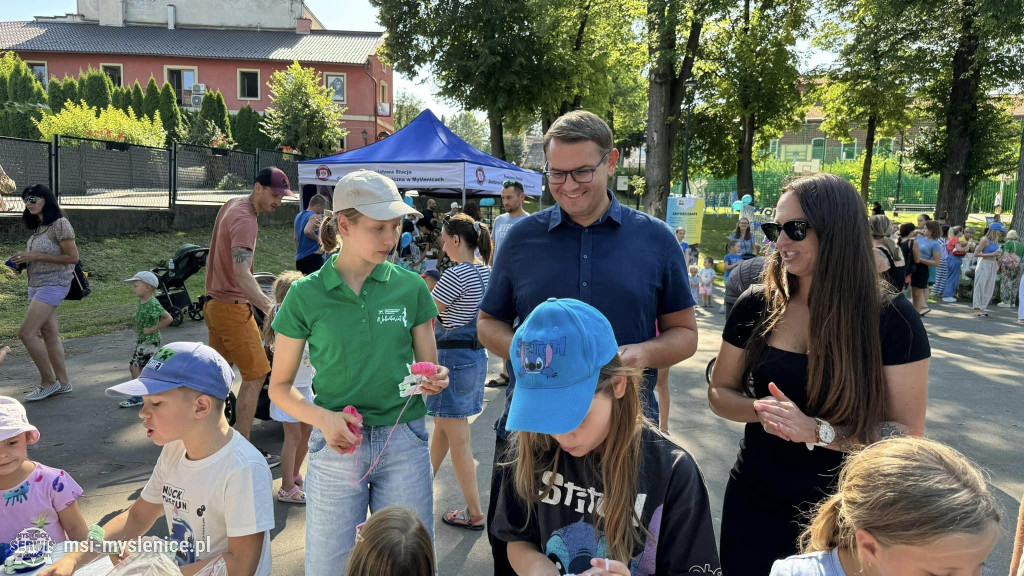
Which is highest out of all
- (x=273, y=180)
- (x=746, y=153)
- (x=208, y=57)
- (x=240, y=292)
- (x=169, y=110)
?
(x=208, y=57)

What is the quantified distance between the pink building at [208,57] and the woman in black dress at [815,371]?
149ft

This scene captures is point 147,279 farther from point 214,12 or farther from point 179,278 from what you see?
point 214,12

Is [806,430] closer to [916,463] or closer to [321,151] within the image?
[916,463]

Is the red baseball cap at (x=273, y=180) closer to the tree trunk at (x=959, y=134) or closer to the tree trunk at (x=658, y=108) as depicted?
the tree trunk at (x=658, y=108)

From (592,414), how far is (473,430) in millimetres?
4531

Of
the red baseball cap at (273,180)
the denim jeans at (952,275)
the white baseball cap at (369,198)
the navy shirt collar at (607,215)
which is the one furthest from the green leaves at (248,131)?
the navy shirt collar at (607,215)

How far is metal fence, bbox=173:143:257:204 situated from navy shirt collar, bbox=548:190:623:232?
1712cm

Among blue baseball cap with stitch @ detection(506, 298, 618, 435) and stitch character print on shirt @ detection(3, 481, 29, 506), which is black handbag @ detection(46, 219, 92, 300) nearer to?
stitch character print on shirt @ detection(3, 481, 29, 506)

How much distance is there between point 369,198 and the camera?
266 cm

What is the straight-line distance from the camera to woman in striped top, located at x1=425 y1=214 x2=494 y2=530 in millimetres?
4184

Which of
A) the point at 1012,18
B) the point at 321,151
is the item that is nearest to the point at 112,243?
the point at 321,151

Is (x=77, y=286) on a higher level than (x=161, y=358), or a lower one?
lower

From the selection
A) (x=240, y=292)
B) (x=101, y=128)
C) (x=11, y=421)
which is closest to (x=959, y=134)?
(x=240, y=292)

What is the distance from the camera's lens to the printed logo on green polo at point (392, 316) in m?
2.68
